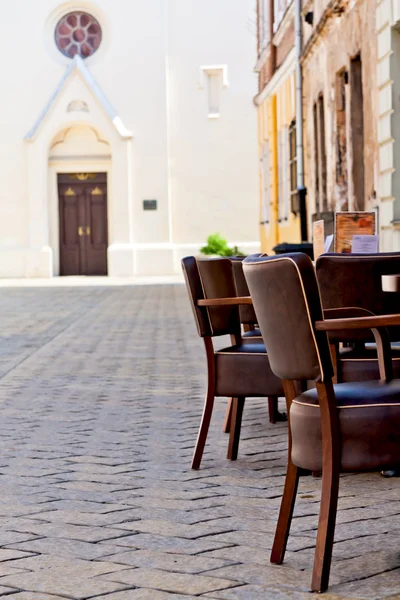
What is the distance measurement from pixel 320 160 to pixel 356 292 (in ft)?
39.3

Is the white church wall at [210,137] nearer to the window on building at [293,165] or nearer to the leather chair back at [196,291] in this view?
the window on building at [293,165]

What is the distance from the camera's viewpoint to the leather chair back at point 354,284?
4758 millimetres

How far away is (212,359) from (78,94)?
2901cm

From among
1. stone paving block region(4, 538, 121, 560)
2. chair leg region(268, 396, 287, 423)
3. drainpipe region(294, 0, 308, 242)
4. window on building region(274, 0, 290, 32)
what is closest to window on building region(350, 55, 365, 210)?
drainpipe region(294, 0, 308, 242)

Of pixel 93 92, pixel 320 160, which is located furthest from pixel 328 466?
pixel 93 92

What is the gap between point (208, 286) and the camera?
559 centimetres

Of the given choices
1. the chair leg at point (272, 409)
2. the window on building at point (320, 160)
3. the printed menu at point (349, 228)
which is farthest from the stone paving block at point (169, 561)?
the window on building at point (320, 160)

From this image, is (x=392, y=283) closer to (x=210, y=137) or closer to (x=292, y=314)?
(x=292, y=314)

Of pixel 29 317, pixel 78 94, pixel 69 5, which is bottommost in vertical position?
pixel 29 317

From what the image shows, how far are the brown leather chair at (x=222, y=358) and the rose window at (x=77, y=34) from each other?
2978 centimetres

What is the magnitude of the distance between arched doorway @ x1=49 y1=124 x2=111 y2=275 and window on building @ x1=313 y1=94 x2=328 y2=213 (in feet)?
60.0

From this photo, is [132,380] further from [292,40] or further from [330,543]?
[292,40]

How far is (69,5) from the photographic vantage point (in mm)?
34438

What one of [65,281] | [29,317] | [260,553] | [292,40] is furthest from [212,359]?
[65,281]
